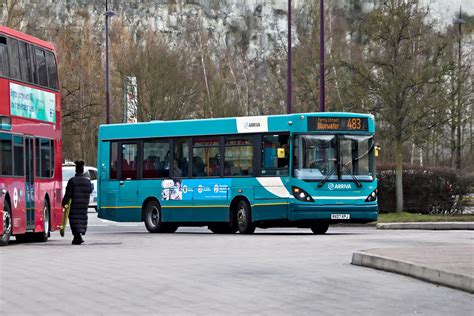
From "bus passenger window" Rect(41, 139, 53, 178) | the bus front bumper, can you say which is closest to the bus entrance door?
"bus passenger window" Rect(41, 139, 53, 178)

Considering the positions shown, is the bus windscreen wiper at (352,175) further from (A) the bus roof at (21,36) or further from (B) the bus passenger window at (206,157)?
(A) the bus roof at (21,36)

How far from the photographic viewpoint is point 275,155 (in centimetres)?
3284

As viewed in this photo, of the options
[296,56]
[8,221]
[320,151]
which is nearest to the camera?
[8,221]

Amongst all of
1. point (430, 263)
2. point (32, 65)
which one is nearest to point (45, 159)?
point (32, 65)

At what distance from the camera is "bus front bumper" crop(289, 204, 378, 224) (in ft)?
105

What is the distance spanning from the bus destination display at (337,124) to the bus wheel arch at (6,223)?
801 cm

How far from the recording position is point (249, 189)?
109 feet

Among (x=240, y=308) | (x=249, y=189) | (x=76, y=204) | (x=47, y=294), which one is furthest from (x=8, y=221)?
(x=240, y=308)

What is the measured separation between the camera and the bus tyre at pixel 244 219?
Answer: 3328cm

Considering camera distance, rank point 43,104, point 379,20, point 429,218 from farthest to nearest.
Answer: point 379,20 → point 429,218 → point 43,104

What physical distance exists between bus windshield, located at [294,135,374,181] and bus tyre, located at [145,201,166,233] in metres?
4.93

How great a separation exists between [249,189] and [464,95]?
29193mm

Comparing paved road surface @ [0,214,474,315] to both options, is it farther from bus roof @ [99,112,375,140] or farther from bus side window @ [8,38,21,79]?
bus roof @ [99,112,375,140]

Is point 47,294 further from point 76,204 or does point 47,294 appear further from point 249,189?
point 249,189
